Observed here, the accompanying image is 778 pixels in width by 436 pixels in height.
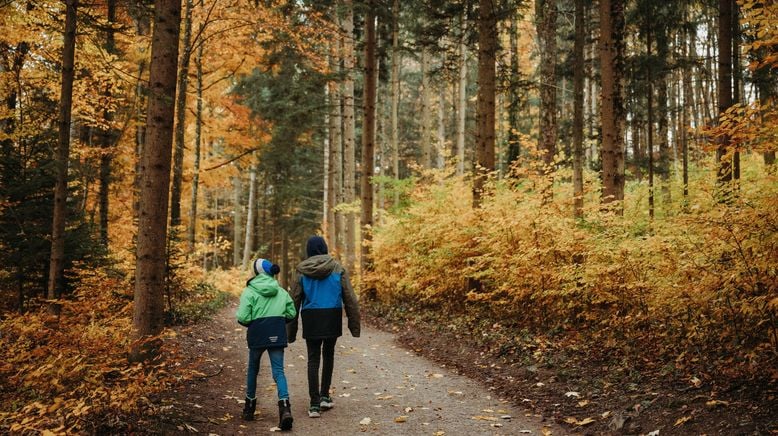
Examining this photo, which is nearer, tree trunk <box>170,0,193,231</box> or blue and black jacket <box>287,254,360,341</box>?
blue and black jacket <box>287,254,360,341</box>

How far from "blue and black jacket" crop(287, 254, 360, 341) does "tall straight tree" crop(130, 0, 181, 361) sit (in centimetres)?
164

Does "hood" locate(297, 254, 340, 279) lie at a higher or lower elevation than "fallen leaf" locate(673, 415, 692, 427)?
higher

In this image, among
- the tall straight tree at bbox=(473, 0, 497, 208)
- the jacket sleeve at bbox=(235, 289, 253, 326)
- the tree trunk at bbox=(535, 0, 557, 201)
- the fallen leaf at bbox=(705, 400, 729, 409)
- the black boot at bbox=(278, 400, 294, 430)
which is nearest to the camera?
the fallen leaf at bbox=(705, 400, 729, 409)

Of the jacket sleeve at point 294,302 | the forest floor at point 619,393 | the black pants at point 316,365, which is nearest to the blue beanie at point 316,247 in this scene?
the jacket sleeve at point 294,302

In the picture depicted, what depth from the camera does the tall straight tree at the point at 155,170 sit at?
A: 5711mm

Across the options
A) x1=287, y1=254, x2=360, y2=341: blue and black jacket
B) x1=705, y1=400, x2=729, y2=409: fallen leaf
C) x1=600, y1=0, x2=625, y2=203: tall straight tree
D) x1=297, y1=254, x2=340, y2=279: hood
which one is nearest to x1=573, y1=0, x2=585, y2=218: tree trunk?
x1=600, y1=0, x2=625, y2=203: tall straight tree

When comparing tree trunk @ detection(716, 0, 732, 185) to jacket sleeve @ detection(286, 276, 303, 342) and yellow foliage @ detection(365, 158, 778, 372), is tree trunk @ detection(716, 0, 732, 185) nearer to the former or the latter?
yellow foliage @ detection(365, 158, 778, 372)

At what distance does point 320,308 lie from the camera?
5941 millimetres

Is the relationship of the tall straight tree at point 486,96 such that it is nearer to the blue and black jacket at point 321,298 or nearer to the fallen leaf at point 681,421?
the blue and black jacket at point 321,298

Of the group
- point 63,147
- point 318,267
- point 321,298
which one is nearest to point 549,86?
point 318,267

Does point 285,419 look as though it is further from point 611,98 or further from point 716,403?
point 611,98

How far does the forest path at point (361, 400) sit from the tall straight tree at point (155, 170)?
1051mm

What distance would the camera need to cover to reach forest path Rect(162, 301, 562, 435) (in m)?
5.38

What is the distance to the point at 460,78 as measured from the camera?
69.8 feet
